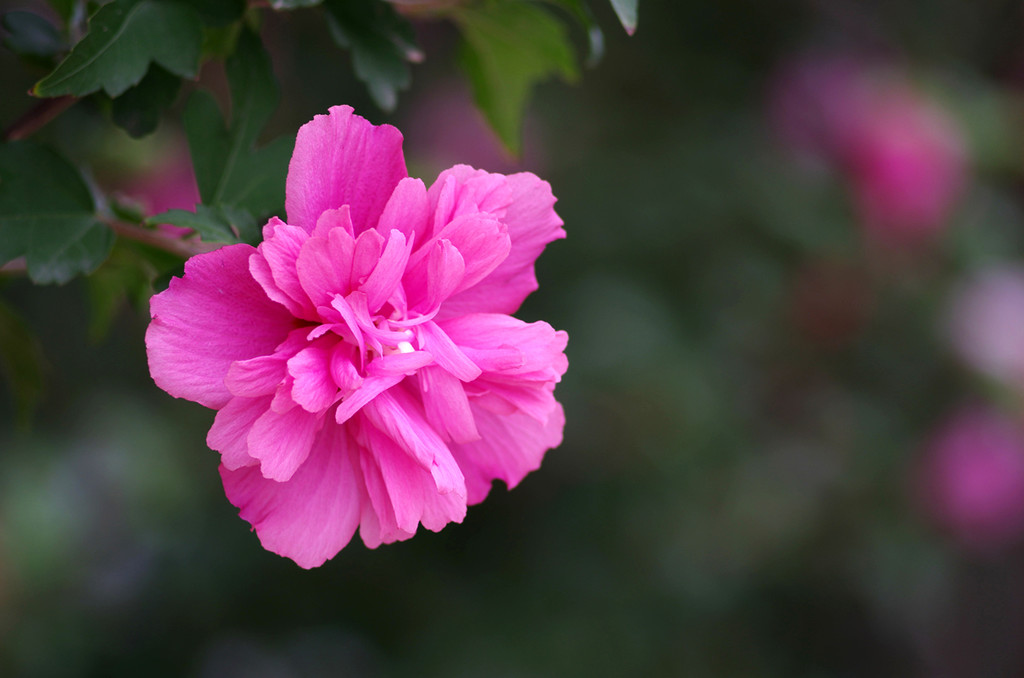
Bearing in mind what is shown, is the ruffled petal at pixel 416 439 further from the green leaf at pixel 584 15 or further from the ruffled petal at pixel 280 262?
the green leaf at pixel 584 15

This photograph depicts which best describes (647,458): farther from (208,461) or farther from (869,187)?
(208,461)

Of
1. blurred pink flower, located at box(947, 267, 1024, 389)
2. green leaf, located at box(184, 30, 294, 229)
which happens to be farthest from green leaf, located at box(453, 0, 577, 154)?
blurred pink flower, located at box(947, 267, 1024, 389)

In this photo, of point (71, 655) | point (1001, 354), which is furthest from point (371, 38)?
point (1001, 354)

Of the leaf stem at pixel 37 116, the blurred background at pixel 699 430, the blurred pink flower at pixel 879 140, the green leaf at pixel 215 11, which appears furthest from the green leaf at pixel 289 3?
the blurred pink flower at pixel 879 140

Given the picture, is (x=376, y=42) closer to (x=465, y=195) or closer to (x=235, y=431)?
(x=465, y=195)

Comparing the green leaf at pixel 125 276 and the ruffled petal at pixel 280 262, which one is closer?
the ruffled petal at pixel 280 262

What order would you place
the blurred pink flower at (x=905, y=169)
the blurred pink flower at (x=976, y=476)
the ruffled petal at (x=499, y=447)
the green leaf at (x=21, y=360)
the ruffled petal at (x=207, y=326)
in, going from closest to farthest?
the ruffled petal at (x=207, y=326), the ruffled petal at (x=499, y=447), the green leaf at (x=21, y=360), the blurred pink flower at (x=905, y=169), the blurred pink flower at (x=976, y=476)

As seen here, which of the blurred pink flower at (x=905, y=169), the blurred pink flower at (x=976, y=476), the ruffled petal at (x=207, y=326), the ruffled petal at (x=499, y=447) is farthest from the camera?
the blurred pink flower at (x=976, y=476)
